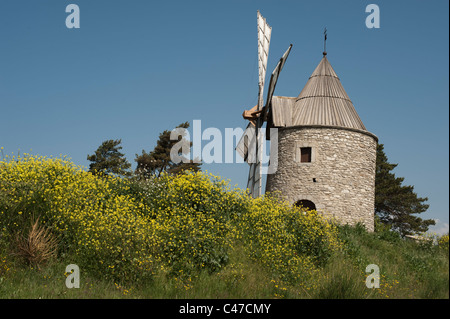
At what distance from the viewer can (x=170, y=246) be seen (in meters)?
10.6

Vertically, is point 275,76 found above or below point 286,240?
above

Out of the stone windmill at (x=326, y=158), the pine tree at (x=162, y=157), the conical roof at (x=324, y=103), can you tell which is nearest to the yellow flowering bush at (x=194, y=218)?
the stone windmill at (x=326, y=158)

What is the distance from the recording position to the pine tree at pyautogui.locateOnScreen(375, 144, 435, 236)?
1140 inches

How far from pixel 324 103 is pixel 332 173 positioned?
3462mm

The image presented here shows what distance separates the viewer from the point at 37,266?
10219 millimetres

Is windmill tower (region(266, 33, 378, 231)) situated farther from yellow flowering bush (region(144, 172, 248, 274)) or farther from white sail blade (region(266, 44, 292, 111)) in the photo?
yellow flowering bush (region(144, 172, 248, 274))

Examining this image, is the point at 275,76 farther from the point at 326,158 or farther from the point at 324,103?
Answer: the point at 326,158

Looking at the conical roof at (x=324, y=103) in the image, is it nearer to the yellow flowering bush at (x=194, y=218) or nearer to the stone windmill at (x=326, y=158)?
the stone windmill at (x=326, y=158)

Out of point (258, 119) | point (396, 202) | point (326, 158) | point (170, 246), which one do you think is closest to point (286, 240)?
point (170, 246)

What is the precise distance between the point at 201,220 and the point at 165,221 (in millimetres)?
957

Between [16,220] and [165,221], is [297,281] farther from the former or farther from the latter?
[16,220]

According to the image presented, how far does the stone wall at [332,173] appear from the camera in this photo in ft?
58.2
